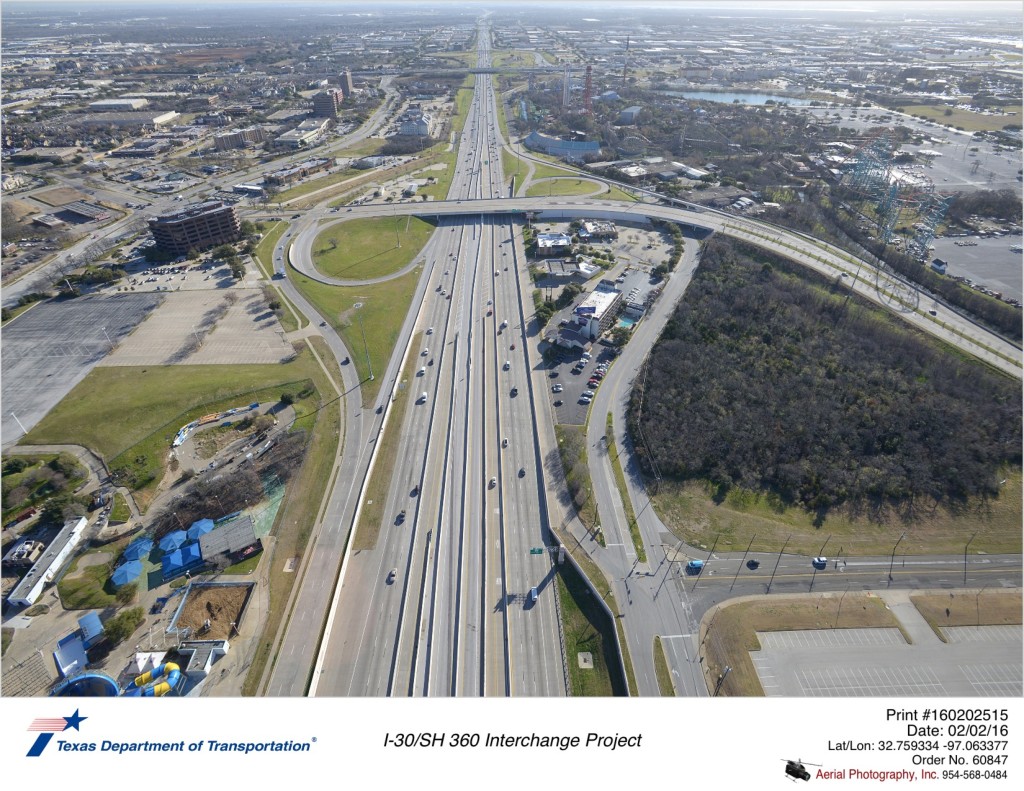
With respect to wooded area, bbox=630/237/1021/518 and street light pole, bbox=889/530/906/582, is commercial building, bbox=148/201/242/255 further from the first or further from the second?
street light pole, bbox=889/530/906/582

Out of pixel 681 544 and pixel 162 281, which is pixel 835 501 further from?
pixel 162 281

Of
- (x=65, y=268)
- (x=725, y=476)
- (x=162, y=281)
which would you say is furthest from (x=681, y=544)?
(x=65, y=268)

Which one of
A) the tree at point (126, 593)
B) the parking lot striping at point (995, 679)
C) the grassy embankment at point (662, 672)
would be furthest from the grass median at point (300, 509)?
the parking lot striping at point (995, 679)

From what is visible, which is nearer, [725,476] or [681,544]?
[681,544]

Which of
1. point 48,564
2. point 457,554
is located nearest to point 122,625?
point 48,564

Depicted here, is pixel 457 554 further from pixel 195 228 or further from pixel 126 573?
pixel 195 228
